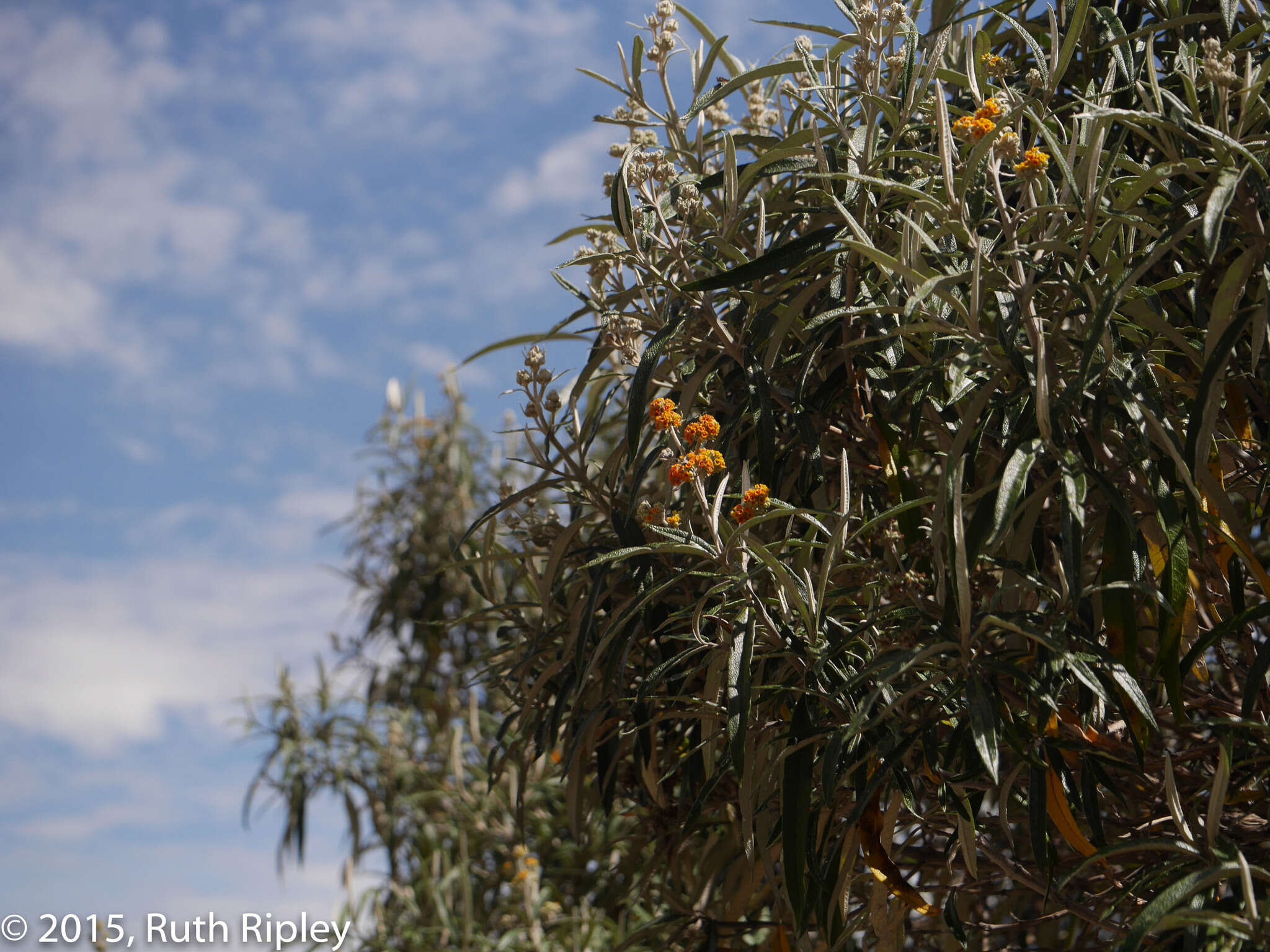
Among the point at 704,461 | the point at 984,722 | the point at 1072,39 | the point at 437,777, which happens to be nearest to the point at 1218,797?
the point at 984,722

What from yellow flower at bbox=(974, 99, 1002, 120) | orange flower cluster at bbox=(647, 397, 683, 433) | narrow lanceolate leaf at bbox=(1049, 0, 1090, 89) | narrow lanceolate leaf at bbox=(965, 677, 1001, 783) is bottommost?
narrow lanceolate leaf at bbox=(965, 677, 1001, 783)

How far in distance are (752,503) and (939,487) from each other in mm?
339

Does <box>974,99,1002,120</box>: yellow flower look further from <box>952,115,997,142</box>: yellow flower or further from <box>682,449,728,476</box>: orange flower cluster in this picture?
<box>682,449,728,476</box>: orange flower cluster

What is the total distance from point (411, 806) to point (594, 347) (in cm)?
288

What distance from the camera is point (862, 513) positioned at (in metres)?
1.44

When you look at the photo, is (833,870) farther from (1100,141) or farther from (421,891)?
(421,891)

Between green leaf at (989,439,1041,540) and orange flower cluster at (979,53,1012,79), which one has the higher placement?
orange flower cluster at (979,53,1012,79)

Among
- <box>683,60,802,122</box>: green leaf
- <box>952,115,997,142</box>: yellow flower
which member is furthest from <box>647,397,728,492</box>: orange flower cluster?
<box>683,60,802,122</box>: green leaf

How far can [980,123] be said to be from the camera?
1074 millimetres

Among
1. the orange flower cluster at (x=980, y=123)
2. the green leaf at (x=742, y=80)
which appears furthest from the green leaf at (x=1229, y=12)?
the green leaf at (x=742, y=80)

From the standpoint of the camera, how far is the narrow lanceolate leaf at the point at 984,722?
93cm

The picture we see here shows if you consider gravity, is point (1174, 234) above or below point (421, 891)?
above

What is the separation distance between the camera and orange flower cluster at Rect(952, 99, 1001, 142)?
1073 mm

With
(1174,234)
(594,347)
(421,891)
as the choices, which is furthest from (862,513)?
(421,891)
